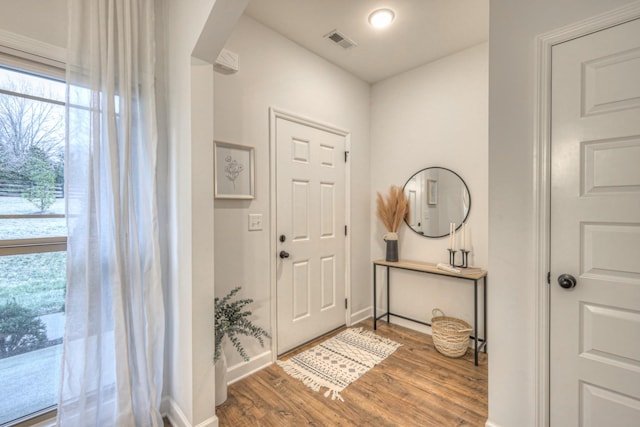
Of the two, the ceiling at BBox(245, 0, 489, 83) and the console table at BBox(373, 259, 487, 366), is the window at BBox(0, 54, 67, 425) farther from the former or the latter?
Answer: the console table at BBox(373, 259, 487, 366)

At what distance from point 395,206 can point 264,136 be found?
1.54 m

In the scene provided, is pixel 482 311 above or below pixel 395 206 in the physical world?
below

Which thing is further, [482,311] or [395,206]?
[395,206]

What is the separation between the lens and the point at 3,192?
1335 mm

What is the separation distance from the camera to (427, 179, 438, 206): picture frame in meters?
2.86

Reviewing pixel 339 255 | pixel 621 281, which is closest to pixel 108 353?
pixel 339 255

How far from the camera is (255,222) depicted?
224 centimetres

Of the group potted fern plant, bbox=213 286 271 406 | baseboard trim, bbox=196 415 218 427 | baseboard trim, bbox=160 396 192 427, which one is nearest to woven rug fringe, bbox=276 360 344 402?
potted fern plant, bbox=213 286 271 406

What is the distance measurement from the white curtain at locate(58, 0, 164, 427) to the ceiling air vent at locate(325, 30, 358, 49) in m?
1.39

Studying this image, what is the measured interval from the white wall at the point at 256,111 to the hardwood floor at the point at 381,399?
0.29 m

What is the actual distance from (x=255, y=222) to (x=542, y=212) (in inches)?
71.6

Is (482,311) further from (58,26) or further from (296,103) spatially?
(58,26)

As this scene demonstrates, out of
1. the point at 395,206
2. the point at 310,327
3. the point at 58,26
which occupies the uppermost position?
the point at 58,26

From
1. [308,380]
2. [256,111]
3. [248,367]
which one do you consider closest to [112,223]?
[256,111]
